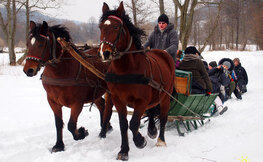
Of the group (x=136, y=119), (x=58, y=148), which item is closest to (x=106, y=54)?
(x=136, y=119)

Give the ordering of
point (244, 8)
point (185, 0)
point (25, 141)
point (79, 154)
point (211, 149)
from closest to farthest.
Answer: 1. point (79, 154)
2. point (211, 149)
3. point (25, 141)
4. point (185, 0)
5. point (244, 8)

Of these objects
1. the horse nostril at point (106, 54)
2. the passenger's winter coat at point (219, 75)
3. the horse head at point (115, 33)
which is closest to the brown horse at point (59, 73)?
the horse head at point (115, 33)

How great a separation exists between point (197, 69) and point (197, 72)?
7 cm

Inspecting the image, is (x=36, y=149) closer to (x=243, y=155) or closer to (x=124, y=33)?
(x=124, y=33)

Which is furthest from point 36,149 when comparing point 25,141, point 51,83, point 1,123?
point 1,123

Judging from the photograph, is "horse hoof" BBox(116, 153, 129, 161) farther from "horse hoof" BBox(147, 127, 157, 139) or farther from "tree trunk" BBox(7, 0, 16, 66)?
"tree trunk" BBox(7, 0, 16, 66)

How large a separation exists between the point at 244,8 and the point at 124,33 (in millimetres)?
35865

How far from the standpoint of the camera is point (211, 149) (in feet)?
12.8

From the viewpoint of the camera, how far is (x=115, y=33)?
10.2ft

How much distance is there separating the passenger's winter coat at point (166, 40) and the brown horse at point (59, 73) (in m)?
1.76

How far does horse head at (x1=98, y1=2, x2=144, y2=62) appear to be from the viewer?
2963 mm

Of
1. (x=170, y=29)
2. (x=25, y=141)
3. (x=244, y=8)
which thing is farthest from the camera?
(x=244, y=8)

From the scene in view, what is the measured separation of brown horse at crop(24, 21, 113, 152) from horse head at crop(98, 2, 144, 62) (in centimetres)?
105

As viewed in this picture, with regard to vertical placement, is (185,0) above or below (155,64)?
above
